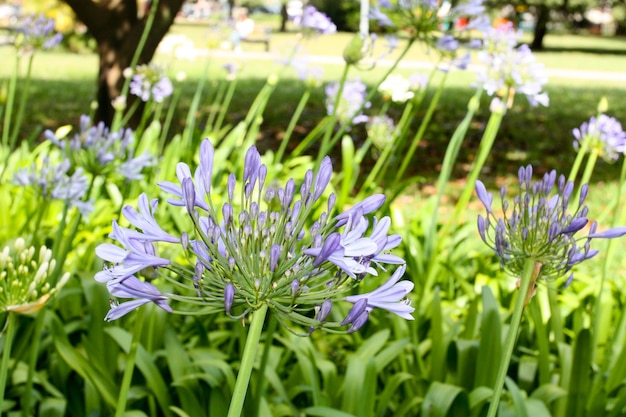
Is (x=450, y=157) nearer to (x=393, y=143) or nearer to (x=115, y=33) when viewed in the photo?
(x=393, y=143)

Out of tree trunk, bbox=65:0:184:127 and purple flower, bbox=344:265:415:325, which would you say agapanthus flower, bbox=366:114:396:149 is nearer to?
purple flower, bbox=344:265:415:325

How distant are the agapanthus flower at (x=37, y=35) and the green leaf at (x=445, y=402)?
1.98m

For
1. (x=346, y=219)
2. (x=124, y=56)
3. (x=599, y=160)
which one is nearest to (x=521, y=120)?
(x=599, y=160)

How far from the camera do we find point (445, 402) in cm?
233

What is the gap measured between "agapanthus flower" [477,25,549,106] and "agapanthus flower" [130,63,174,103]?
5.53 feet

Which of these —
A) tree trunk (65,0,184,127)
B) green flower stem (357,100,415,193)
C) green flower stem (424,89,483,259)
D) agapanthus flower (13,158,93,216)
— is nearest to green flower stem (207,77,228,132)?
tree trunk (65,0,184,127)

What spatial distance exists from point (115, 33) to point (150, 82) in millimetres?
4595

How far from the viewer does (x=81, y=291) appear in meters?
2.99

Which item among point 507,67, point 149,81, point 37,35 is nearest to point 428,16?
point 507,67

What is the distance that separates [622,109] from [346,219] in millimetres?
13788

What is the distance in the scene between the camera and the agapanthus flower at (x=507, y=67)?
10.2 ft

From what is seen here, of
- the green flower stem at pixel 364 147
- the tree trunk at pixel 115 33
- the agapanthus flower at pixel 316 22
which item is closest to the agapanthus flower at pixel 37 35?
the agapanthus flower at pixel 316 22

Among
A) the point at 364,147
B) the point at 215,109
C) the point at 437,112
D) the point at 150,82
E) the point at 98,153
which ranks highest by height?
the point at 98,153

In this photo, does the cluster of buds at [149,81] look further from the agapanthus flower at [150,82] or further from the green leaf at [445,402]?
the green leaf at [445,402]
